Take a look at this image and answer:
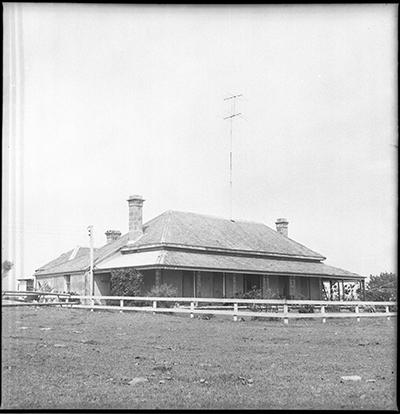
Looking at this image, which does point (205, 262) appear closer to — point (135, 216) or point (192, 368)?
point (135, 216)

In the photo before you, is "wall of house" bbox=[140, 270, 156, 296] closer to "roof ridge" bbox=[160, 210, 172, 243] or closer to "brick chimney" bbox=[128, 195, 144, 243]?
"roof ridge" bbox=[160, 210, 172, 243]

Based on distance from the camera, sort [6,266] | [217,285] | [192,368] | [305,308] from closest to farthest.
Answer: [6,266] < [192,368] < [305,308] < [217,285]

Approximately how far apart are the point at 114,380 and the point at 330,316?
14684mm

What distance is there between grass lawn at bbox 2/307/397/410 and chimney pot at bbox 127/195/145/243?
14810 millimetres

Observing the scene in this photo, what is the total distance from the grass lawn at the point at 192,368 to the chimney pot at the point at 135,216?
48.6 ft

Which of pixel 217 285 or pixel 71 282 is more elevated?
pixel 217 285

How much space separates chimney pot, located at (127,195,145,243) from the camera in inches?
1258

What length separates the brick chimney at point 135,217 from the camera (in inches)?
1258

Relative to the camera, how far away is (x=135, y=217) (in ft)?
105

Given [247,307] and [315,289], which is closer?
[247,307]

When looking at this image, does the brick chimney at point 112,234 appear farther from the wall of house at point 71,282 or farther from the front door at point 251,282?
the front door at point 251,282

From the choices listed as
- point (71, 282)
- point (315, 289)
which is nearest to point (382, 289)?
point (315, 289)

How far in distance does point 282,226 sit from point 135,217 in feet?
46.0

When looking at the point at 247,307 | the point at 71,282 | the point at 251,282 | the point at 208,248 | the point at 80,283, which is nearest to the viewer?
the point at 247,307
